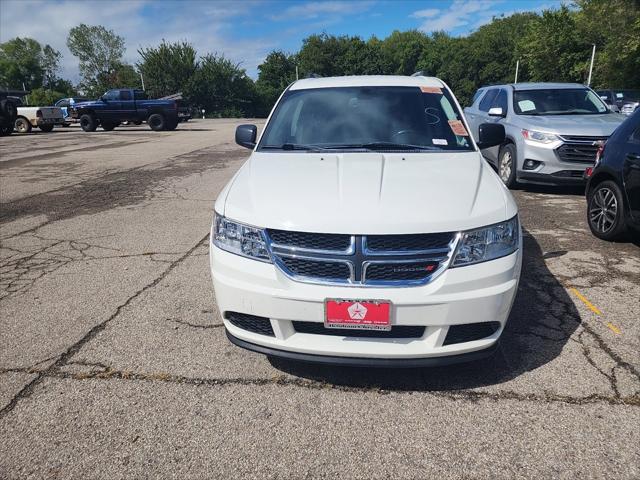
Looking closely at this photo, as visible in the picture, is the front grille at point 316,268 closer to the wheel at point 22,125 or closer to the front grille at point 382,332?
the front grille at point 382,332

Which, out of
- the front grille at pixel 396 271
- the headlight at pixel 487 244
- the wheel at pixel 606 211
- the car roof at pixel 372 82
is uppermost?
the car roof at pixel 372 82

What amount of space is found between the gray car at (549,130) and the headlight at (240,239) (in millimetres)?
5907

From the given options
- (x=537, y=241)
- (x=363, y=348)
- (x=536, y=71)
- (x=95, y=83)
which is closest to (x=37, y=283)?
(x=363, y=348)

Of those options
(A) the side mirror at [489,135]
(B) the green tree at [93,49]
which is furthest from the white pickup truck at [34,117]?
(B) the green tree at [93,49]

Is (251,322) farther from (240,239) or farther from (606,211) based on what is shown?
(606,211)

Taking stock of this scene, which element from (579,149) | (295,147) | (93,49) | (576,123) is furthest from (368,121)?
(93,49)

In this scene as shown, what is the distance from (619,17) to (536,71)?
19470 millimetres

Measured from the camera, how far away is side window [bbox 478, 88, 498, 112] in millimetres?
9321

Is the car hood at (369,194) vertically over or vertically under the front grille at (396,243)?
over

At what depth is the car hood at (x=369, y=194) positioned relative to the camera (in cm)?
232

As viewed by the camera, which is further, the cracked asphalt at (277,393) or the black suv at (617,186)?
the black suv at (617,186)

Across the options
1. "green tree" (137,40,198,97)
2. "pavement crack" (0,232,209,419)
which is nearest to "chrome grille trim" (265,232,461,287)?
"pavement crack" (0,232,209,419)

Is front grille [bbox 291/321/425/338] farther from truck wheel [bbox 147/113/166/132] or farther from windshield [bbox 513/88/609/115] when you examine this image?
truck wheel [bbox 147/113/166/132]

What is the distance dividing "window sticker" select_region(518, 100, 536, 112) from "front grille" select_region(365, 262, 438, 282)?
695 centimetres
